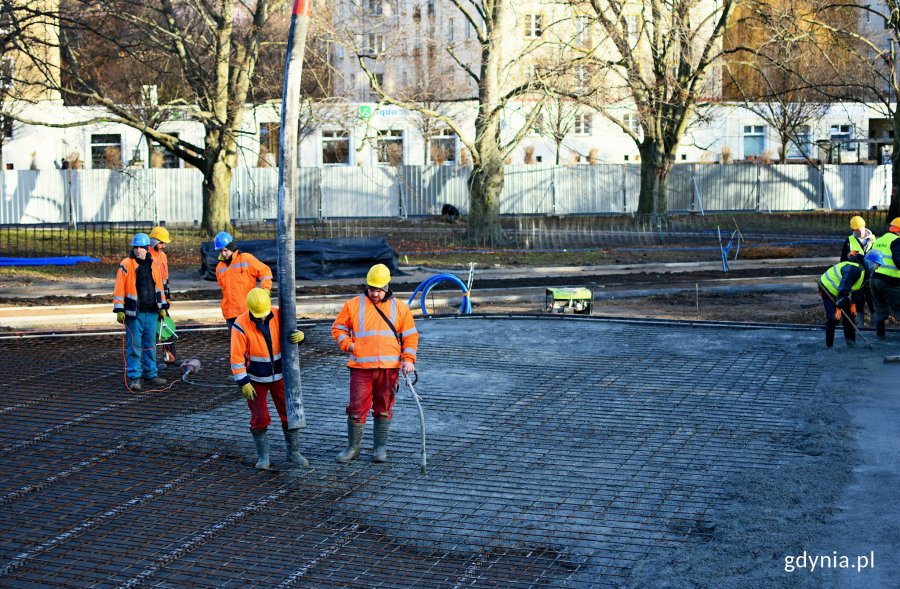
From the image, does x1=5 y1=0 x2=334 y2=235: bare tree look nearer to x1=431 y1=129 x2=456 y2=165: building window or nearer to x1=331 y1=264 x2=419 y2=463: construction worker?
x1=331 y1=264 x2=419 y2=463: construction worker

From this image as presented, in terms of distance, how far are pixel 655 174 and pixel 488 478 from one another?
82.8ft

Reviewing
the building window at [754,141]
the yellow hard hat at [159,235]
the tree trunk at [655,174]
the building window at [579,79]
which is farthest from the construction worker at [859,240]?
the building window at [754,141]

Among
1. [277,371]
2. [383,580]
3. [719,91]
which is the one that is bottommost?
[383,580]

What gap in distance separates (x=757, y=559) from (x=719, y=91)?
133ft

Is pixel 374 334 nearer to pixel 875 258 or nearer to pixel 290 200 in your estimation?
pixel 290 200

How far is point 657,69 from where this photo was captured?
29.0 m

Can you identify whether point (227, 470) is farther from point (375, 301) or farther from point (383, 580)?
point (383, 580)

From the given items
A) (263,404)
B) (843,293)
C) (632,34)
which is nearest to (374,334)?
(263,404)

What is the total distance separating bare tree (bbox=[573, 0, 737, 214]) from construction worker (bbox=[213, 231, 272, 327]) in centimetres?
1630

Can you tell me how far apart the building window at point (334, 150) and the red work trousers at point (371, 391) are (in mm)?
42342

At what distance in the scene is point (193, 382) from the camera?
11.7 meters

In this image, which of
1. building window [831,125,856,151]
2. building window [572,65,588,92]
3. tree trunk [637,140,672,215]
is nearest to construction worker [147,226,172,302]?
building window [572,65,588,92]

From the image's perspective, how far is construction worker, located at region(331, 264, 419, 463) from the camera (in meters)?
8.44

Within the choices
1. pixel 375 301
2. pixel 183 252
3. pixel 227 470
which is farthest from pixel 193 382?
pixel 183 252
